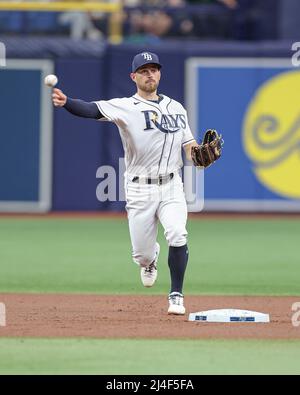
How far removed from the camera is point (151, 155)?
9289 mm

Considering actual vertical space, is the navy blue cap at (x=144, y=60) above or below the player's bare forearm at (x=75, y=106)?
above

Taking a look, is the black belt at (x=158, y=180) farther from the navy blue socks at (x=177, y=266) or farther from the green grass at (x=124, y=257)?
the green grass at (x=124, y=257)

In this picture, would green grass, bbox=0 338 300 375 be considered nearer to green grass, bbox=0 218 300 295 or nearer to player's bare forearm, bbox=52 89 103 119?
player's bare forearm, bbox=52 89 103 119

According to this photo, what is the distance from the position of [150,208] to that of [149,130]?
2.03 ft

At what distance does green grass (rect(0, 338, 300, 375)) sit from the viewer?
265 inches

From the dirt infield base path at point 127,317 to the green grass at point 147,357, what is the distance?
315mm

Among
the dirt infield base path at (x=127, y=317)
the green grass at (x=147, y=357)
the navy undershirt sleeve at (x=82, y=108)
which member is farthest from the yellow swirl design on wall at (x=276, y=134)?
the green grass at (x=147, y=357)

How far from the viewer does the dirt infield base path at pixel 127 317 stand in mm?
8094

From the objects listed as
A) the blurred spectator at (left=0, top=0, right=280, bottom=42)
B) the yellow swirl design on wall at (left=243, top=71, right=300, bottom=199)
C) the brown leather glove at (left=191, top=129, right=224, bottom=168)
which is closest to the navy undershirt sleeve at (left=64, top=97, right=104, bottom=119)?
the brown leather glove at (left=191, top=129, right=224, bottom=168)

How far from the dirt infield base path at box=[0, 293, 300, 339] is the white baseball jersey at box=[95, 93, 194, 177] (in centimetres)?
118

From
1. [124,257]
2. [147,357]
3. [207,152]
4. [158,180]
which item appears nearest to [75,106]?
[158,180]

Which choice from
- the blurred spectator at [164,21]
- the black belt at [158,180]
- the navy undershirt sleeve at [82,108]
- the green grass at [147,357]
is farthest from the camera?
the blurred spectator at [164,21]

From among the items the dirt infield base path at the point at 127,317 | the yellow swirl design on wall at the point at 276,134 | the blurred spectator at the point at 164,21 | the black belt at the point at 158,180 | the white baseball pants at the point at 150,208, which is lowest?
the dirt infield base path at the point at 127,317

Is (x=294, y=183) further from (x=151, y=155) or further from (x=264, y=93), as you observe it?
(x=151, y=155)
